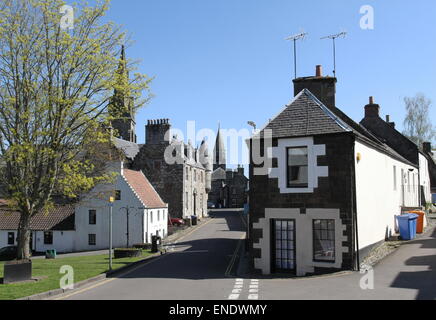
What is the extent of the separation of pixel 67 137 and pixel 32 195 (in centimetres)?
318

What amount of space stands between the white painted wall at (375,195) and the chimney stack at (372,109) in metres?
11.3

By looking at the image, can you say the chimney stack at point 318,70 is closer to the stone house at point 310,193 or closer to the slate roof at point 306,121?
the slate roof at point 306,121

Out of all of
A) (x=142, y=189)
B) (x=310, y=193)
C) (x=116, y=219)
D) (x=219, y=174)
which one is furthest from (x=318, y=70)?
(x=219, y=174)

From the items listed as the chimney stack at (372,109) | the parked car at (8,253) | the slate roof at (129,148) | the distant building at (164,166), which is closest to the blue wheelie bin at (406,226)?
the chimney stack at (372,109)

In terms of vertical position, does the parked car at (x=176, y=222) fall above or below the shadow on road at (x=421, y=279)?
below

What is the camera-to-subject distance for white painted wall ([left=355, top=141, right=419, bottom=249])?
16.3 metres

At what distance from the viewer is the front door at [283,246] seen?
637 inches

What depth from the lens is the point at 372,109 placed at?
36438 mm

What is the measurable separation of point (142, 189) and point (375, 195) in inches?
1110

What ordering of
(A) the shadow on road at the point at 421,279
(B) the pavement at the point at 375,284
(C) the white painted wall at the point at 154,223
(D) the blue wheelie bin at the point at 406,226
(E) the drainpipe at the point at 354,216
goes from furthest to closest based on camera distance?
(C) the white painted wall at the point at 154,223 < (D) the blue wheelie bin at the point at 406,226 < (E) the drainpipe at the point at 354,216 < (B) the pavement at the point at 375,284 < (A) the shadow on road at the point at 421,279

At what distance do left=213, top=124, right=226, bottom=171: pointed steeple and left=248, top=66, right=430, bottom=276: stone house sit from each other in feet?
309

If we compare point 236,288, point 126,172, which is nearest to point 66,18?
point 236,288

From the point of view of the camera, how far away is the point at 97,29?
1944 cm
